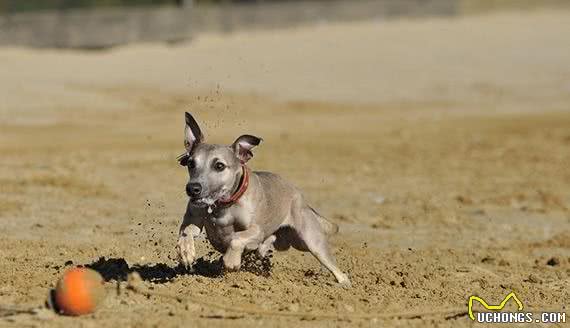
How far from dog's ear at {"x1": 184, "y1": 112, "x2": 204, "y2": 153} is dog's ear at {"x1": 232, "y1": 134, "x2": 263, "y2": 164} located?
26cm

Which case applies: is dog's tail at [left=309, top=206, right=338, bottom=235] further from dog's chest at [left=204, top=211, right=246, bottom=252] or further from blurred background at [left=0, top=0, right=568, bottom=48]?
blurred background at [left=0, top=0, right=568, bottom=48]

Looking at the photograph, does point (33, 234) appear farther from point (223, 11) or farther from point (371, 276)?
point (223, 11)

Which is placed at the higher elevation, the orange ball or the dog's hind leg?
the dog's hind leg

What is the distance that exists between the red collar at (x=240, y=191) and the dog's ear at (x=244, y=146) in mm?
89

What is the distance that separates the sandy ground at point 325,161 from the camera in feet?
29.9

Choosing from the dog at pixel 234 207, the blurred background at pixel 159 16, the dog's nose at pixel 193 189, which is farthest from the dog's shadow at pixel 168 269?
the blurred background at pixel 159 16

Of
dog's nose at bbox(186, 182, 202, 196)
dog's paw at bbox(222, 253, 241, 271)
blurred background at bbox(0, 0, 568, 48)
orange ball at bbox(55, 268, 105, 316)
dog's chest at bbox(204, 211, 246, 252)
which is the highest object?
blurred background at bbox(0, 0, 568, 48)

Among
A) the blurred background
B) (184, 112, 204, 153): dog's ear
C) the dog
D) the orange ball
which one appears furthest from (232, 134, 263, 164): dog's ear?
the blurred background

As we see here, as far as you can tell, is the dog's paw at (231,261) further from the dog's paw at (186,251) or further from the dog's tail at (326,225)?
the dog's tail at (326,225)

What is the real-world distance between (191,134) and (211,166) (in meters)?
0.42

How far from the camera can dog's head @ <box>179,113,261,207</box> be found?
8.43 metres

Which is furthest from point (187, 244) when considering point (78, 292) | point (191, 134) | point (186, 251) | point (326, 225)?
point (326, 225)

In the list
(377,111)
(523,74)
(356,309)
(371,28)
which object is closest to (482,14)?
(371,28)

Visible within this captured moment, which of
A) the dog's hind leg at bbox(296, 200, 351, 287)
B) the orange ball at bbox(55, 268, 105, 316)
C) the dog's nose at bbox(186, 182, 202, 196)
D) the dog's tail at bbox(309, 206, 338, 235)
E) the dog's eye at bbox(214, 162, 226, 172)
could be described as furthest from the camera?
the dog's tail at bbox(309, 206, 338, 235)
